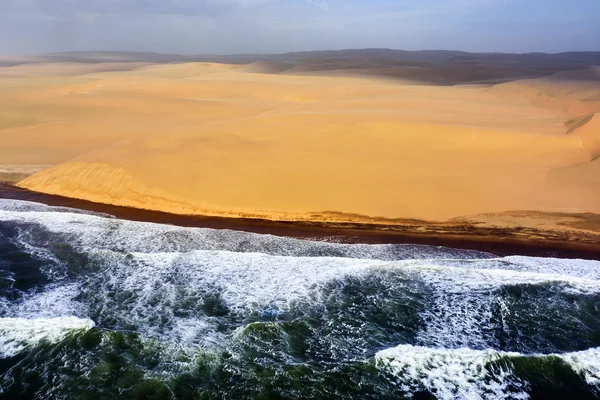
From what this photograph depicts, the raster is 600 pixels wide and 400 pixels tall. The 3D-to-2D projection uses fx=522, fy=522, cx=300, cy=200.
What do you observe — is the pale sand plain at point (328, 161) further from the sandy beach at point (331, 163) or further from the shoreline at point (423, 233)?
the shoreline at point (423, 233)

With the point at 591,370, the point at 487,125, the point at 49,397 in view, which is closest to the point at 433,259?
the point at 591,370

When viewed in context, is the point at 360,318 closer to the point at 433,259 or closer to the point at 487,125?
the point at 433,259

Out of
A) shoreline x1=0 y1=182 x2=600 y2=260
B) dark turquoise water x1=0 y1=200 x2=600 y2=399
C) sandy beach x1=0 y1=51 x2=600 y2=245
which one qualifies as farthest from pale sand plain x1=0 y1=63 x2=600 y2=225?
dark turquoise water x1=0 y1=200 x2=600 y2=399

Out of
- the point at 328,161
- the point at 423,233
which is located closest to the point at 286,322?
the point at 423,233

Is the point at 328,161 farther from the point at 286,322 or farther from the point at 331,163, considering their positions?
the point at 286,322

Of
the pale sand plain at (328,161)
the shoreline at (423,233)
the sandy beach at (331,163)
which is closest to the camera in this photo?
the shoreline at (423,233)

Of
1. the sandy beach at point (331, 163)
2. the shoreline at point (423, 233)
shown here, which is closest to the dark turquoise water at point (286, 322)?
the shoreline at point (423, 233)
